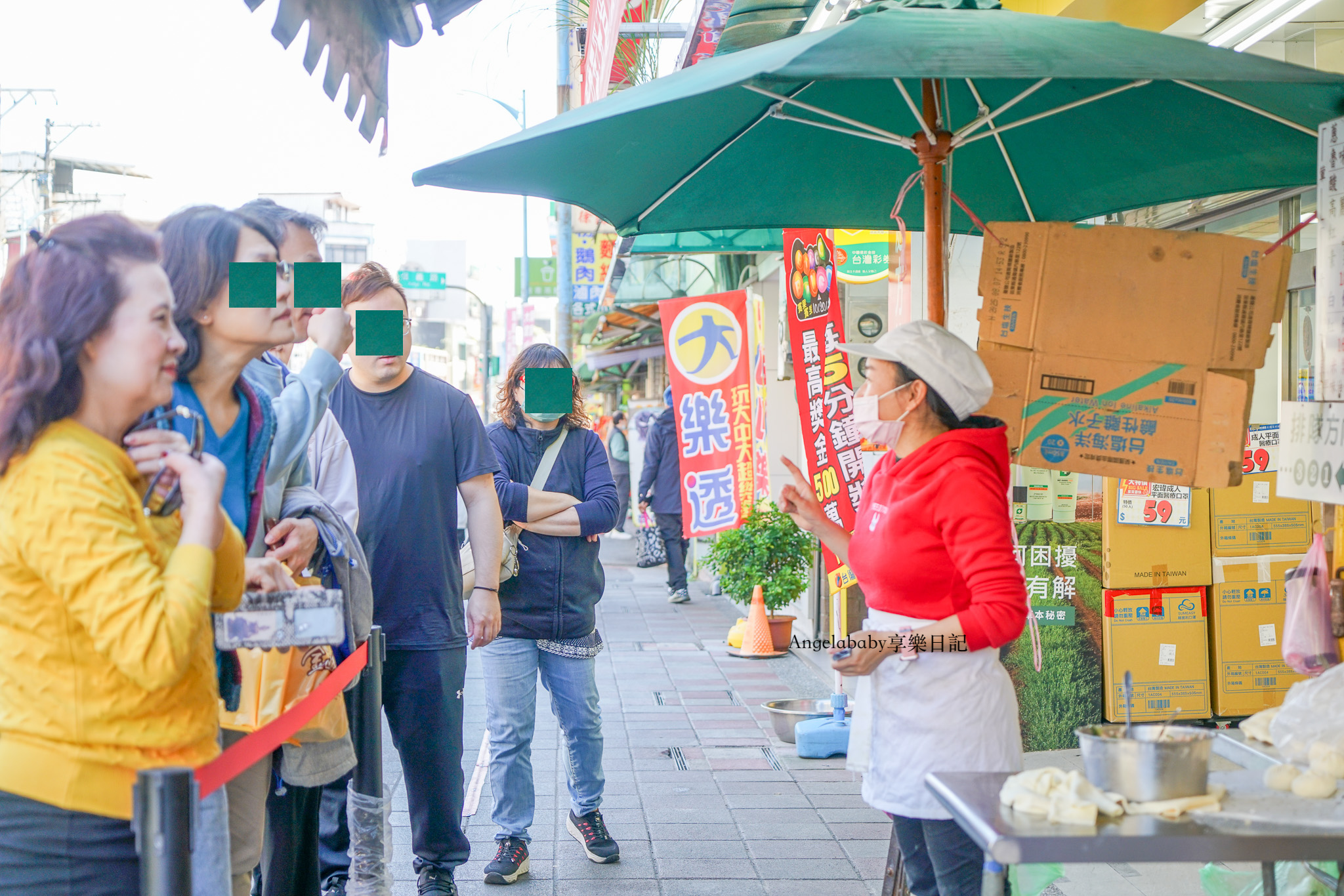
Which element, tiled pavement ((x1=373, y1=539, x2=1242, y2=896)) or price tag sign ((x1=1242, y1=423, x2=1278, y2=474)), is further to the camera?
price tag sign ((x1=1242, y1=423, x2=1278, y2=474))

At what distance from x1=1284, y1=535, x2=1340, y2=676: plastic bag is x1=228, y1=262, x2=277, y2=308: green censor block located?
7.93 ft

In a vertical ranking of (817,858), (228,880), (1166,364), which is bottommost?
(817,858)

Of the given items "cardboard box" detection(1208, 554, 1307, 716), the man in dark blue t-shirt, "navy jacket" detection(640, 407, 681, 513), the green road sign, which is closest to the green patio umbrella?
the man in dark blue t-shirt

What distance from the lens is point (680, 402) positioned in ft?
30.2

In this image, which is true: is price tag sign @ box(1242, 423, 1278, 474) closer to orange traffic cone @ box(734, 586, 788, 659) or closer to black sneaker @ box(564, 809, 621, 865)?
black sneaker @ box(564, 809, 621, 865)

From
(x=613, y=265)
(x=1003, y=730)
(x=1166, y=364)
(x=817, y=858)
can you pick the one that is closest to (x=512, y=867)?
(x=817, y=858)

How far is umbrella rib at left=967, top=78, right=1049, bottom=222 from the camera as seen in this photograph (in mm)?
3252

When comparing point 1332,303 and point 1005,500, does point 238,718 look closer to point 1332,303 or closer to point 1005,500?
point 1005,500

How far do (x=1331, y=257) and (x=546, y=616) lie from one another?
2.85m

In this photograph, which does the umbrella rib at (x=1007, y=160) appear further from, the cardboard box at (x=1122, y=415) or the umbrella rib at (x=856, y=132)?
the cardboard box at (x=1122, y=415)

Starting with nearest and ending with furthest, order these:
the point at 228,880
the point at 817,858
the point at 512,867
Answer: the point at 228,880, the point at 512,867, the point at 817,858

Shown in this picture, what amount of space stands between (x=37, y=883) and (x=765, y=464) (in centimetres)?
753

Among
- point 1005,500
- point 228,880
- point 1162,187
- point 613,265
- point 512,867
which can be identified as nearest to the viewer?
point 228,880

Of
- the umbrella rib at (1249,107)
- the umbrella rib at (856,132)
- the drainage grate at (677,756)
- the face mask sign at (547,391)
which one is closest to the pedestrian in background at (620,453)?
the drainage grate at (677,756)
